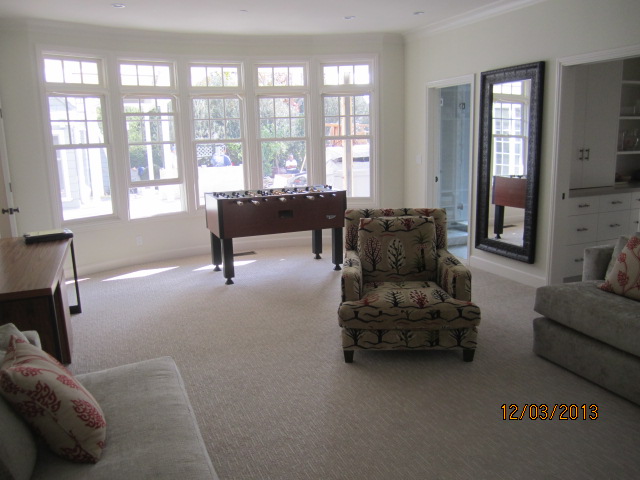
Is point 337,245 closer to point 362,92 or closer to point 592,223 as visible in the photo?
point 362,92

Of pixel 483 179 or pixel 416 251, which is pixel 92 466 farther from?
pixel 483 179

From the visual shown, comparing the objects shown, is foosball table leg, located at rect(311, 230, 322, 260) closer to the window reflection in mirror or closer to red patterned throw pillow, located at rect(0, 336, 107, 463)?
the window reflection in mirror

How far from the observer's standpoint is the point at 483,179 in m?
5.47

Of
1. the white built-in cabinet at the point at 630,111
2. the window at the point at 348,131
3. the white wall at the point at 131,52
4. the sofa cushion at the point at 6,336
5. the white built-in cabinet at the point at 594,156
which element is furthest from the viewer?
the window at the point at 348,131

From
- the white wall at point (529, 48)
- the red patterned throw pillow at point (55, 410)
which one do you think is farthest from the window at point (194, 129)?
the red patterned throw pillow at point (55, 410)

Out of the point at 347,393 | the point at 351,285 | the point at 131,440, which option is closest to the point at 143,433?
the point at 131,440

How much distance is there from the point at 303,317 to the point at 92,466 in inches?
106

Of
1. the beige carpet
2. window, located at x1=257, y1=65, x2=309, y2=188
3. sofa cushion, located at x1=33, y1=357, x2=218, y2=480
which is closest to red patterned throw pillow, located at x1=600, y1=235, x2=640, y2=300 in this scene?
the beige carpet

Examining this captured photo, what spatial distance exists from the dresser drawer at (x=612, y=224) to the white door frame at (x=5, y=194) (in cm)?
563

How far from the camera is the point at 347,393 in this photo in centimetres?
301

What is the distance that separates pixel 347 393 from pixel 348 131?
4580mm

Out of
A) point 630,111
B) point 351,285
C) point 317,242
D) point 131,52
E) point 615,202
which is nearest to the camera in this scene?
point 351,285

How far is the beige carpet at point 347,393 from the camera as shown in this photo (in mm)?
2371

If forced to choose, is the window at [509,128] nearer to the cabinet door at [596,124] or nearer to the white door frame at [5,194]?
the cabinet door at [596,124]
